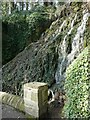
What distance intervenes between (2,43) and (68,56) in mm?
1923

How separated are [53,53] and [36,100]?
1.44 meters

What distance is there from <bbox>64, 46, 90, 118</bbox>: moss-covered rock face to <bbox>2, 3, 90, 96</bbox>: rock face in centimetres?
92

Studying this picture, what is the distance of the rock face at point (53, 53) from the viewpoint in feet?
14.0

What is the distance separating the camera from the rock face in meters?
4.28

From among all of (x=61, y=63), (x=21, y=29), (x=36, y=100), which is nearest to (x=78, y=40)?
(x=61, y=63)

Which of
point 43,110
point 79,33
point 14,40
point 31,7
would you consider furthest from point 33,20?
point 43,110

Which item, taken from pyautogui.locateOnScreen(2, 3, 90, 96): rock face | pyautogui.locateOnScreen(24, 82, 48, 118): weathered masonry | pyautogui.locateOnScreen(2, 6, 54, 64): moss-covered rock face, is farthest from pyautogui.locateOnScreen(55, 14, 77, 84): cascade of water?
pyautogui.locateOnScreen(24, 82, 48, 118): weathered masonry

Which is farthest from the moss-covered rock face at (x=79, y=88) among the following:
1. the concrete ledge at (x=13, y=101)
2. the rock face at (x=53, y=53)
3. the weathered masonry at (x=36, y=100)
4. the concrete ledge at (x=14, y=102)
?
the rock face at (x=53, y=53)

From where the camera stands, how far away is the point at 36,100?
131 inches

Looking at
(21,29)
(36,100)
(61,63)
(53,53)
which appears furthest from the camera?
(21,29)

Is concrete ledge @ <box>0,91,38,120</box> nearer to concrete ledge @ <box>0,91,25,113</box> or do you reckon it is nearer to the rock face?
concrete ledge @ <box>0,91,25,113</box>

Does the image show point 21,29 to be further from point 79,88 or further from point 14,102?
point 79,88

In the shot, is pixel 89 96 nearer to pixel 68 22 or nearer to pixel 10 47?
pixel 68 22

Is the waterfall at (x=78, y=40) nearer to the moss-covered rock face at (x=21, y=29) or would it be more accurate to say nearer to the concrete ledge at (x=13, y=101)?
the moss-covered rock face at (x=21, y=29)
